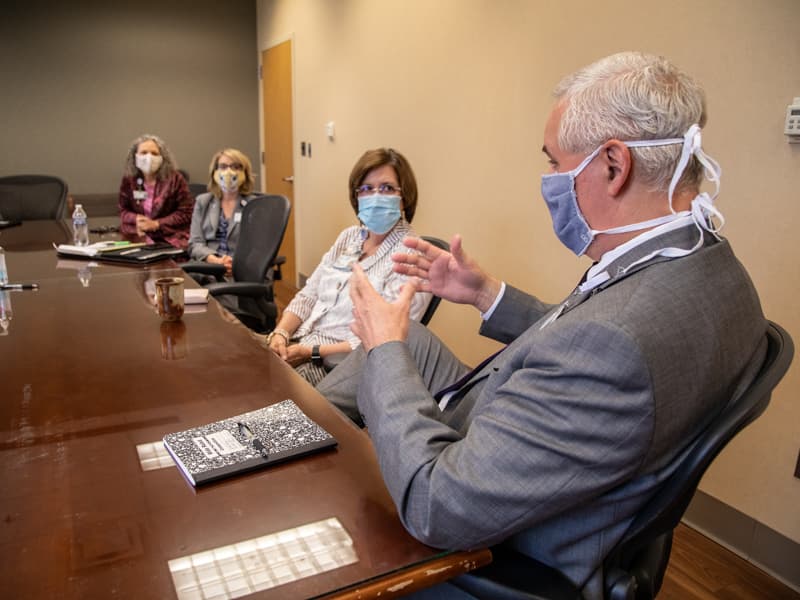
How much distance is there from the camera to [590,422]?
75 centimetres

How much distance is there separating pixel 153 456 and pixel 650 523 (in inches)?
30.5

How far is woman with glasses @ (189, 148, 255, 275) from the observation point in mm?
3404

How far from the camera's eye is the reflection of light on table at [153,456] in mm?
972

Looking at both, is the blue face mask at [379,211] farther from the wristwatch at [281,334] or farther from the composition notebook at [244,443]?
the composition notebook at [244,443]

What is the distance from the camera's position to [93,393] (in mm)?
1238

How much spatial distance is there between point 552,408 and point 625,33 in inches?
74.4

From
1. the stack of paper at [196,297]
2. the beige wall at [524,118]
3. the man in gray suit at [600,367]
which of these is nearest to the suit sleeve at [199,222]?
the beige wall at [524,118]

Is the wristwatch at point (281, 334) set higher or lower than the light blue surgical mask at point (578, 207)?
lower

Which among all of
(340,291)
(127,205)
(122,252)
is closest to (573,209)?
(340,291)

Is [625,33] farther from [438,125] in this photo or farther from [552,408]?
[552,408]

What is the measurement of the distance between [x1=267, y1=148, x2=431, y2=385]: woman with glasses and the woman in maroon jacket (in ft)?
5.89

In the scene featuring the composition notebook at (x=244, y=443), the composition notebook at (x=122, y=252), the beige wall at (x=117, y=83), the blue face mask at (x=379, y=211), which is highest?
the beige wall at (x=117, y=83)

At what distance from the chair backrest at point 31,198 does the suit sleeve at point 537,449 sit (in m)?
4.56

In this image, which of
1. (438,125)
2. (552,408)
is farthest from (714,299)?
(438,125)
